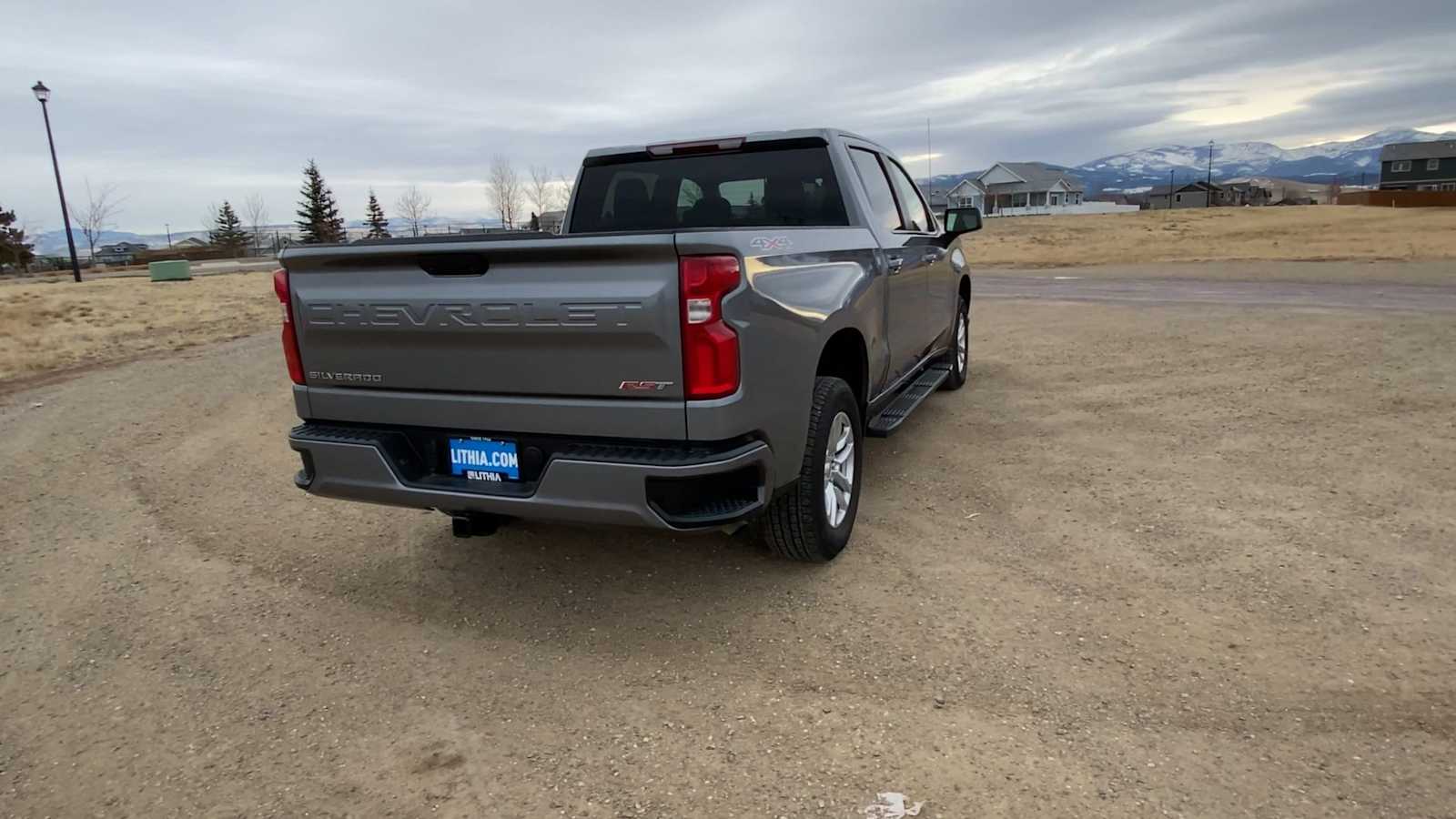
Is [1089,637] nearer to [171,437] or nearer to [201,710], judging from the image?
Result: [201,710]

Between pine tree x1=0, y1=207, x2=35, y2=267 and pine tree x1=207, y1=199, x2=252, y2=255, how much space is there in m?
10.5

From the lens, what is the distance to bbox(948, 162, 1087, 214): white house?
90.5m

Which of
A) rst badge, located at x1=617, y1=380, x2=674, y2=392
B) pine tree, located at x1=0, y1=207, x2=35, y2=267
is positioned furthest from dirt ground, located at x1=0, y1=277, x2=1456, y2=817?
pine tree, located at x1=0, y1=207, x2=35, y2=267

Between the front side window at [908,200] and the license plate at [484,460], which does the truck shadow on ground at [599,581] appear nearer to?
the license plate at [484,460]

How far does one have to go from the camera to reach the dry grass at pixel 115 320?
11.9m

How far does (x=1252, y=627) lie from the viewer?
3.29 meters

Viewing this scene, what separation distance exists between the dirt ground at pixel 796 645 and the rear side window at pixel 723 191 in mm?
1683

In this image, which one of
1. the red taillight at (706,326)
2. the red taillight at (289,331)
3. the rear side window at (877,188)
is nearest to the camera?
the red taillight at (706,326)

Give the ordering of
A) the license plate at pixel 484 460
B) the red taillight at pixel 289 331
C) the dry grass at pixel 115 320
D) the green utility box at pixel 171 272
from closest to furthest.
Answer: the license plate at pixel 484 460, the red taillight at pixel 289 331, the dry grass at pixel 115 320, the green utility box at pixel 171 272

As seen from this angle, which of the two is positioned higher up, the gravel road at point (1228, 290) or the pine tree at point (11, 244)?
the pine tree at point (11, 244)

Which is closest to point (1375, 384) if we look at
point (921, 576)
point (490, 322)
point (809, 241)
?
point (921, 576)

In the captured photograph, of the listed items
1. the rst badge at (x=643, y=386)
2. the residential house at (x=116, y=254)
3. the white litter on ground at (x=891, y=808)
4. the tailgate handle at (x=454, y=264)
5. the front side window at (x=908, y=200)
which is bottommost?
the white litter on ground at (x=891, y=808)

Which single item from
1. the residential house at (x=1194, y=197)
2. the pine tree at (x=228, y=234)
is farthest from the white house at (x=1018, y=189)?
the pine tree at (x=228, y=234)

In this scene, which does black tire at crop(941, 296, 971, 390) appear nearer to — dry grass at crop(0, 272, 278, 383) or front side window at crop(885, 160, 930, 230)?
front side window at crop(885, 160, 930, 230)
